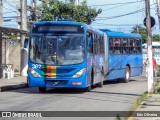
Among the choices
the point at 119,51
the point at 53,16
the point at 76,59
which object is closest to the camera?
the point at 76,59

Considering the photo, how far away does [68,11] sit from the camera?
134 ft

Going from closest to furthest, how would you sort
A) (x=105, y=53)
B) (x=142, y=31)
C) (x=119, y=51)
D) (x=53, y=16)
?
(x=105, y=53) < (x=119, y=51) < (x=53, y=16) < (x=142, y=31)

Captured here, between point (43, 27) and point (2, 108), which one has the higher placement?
point (43, 27)

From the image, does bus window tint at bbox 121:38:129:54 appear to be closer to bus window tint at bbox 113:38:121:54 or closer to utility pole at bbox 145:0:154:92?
bus window tint at bbox 113:38:121:54

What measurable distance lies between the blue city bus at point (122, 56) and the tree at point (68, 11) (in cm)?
1268

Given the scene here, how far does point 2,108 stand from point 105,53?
441 inches

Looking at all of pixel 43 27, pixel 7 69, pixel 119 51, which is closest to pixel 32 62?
pixel 43 27

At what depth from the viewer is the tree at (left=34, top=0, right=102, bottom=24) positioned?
40812mm

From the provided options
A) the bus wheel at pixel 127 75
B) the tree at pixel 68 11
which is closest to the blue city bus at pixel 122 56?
the bus wheel at pixel 127 75

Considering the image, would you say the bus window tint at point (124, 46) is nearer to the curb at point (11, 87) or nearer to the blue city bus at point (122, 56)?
the blue city bus at point (122, 56)

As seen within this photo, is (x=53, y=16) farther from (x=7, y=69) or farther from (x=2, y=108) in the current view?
(x=2, y=108)

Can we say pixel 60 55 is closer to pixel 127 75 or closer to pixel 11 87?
pixel 11 87

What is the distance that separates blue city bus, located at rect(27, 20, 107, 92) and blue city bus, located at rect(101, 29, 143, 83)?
566 cm

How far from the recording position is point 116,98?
16.8m
